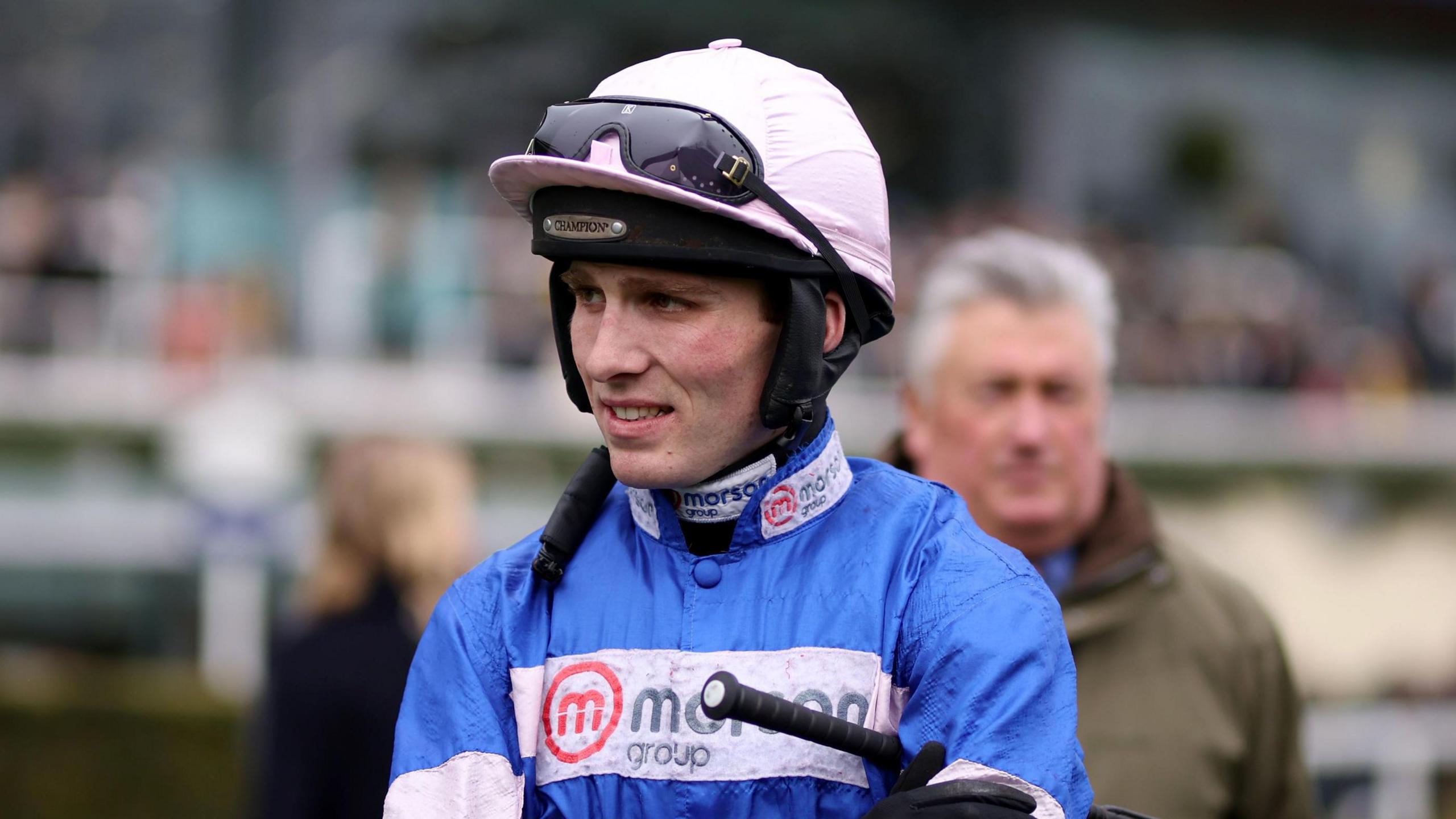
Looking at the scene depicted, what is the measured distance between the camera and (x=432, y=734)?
187cm

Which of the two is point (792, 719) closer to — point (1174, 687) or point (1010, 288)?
point (1174, 687)

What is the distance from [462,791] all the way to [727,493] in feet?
1.39

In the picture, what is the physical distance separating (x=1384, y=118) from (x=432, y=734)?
1871cm

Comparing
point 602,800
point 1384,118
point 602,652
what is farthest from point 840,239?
point 1384,118

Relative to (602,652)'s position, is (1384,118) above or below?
above

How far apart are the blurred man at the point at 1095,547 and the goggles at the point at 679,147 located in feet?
4.45

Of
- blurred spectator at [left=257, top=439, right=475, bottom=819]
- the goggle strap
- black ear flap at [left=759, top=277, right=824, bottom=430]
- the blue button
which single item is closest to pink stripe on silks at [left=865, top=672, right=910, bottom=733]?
the blue button

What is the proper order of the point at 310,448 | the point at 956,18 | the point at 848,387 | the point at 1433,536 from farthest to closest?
1. the point at 956,18
2. the point at 1433,536
3. the point at 848,387
4. the point at 310,448

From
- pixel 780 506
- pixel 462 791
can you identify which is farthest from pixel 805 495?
pixel 462 791

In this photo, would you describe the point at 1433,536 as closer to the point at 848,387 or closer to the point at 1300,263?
the point at 1300,263

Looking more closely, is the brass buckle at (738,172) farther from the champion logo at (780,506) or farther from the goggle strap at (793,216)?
the champion logo at (780,506)

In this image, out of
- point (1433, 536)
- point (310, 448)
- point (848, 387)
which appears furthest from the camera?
point (1433, 536)

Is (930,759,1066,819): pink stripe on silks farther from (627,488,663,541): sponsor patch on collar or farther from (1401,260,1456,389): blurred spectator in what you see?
(1401,260,1456,389): blurred spectator

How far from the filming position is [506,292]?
42.5 ft
